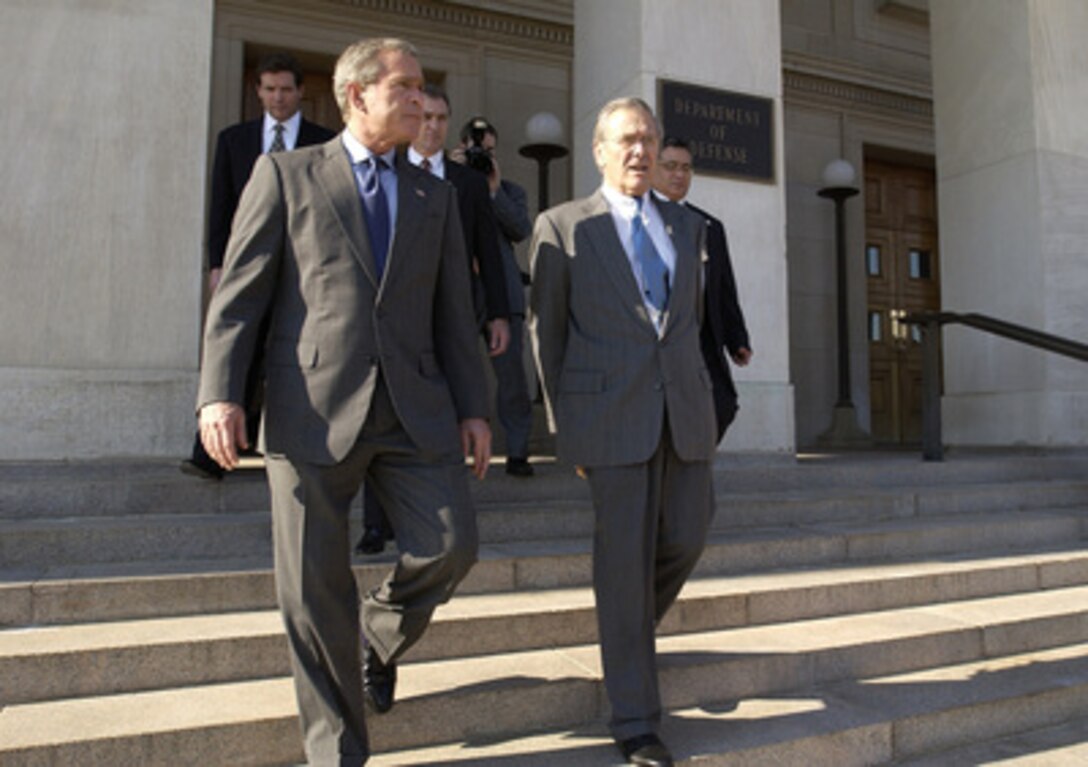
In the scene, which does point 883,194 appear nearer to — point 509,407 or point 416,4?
point 416,4

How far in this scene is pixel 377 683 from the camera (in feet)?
8.93

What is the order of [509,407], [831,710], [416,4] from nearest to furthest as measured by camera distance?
[831,710] → [509,407] → [416,4]

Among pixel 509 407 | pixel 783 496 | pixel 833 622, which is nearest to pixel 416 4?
pixel 509 407

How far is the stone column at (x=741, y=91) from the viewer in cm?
625

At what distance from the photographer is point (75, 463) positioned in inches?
185

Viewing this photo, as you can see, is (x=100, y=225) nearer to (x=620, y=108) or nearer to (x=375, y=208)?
(x=375, y=208)

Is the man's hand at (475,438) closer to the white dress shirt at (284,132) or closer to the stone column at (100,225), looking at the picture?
the white dress shirt at (284,132)

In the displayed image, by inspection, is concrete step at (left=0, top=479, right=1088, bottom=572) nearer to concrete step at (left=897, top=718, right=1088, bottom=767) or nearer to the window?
concrete step at (left=897, top=718, right=1088, bottom=767)

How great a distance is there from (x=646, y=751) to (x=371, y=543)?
1.56 metres

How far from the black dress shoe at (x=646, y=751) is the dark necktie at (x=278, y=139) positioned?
9.92ft

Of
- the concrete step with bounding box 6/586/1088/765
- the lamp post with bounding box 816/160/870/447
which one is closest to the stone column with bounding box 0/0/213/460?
the concrete step with bounding box 6/586/1088/765

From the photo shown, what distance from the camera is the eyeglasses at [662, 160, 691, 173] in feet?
13.5

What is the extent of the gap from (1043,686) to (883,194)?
9.39 m

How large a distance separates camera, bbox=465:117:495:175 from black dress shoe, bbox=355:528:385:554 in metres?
1.97
